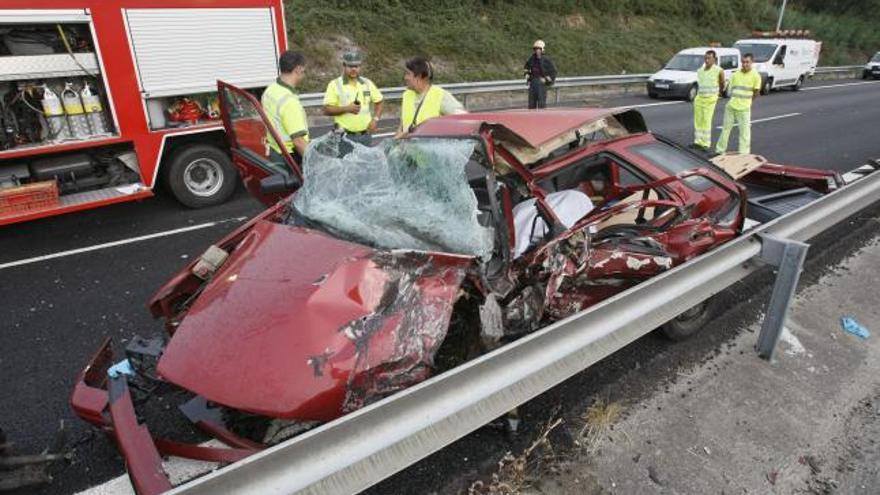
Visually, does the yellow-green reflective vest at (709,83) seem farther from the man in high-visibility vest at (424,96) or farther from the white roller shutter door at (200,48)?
the white roller shutter door at (200,48)

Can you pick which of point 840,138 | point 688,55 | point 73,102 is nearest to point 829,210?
point 73,102

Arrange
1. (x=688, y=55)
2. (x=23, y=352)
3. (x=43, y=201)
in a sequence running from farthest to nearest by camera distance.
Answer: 1. (x=688, y=55)
2. (x=43, y=201)
3. (x=23, y=352)

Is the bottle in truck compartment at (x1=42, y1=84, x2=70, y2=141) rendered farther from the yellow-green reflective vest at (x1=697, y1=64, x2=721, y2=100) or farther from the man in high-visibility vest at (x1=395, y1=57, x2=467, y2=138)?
the yellow-green reflective vest at (x1=697, y1=64, x2=721, y2=100)

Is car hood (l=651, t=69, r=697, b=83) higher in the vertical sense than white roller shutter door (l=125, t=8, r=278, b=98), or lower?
lower

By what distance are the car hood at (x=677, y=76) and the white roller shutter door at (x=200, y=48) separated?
13797 mm

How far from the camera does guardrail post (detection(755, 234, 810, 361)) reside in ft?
10.6

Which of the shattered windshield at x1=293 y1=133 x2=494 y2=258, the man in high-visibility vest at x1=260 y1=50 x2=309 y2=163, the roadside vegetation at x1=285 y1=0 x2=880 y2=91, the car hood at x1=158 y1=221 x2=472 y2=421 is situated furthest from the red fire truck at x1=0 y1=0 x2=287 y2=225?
the roadside vegetation at x1=285 y1=0 x2=880 y2=91

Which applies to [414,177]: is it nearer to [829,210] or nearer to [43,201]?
[829,210]

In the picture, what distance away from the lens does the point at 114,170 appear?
618cm

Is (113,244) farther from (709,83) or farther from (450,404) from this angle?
(709,83)

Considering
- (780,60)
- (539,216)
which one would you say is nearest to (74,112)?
(539,216)

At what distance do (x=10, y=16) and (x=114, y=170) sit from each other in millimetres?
1675

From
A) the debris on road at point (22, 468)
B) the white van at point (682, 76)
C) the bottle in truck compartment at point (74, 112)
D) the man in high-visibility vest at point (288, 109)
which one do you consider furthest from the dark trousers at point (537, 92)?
the debris on road at point (22, 468)

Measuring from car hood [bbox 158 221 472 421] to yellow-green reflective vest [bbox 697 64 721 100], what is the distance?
903 centimetres
